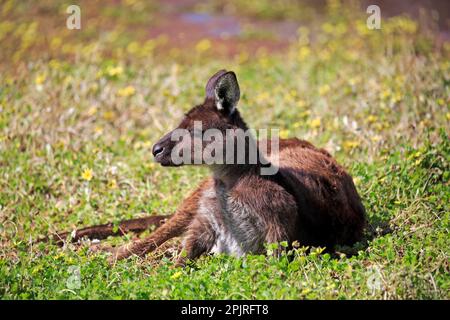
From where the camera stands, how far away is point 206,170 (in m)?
6.28

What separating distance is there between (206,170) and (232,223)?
5.00 ft

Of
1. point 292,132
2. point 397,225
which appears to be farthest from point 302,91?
point 397,225

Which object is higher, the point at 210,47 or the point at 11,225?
the point at 210,47

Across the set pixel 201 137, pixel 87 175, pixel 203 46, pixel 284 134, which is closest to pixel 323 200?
pixel 201 137

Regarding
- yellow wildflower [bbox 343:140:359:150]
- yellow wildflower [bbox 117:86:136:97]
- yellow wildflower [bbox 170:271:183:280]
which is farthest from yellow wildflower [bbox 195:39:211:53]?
yellow wildflower [bbox 170:271:183:280]

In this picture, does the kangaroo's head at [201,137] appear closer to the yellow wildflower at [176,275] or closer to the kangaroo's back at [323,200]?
the kangaroo's back at [323,200]

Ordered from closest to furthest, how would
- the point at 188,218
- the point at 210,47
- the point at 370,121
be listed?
1. the point at 188,218
2. the point at 370,121
3. the point at 210,47

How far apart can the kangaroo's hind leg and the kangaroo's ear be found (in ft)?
1.92

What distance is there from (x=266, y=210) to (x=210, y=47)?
257 inches

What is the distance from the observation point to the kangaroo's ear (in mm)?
4727

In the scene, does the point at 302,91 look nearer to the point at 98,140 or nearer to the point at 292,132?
the point at 292,132

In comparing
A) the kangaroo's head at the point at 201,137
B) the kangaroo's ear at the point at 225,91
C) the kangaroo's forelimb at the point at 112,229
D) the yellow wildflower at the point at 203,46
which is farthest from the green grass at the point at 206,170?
the kangaroo's ear at the point at 225,91

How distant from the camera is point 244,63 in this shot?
992cm

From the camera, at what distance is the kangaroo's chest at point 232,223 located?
475 cm
